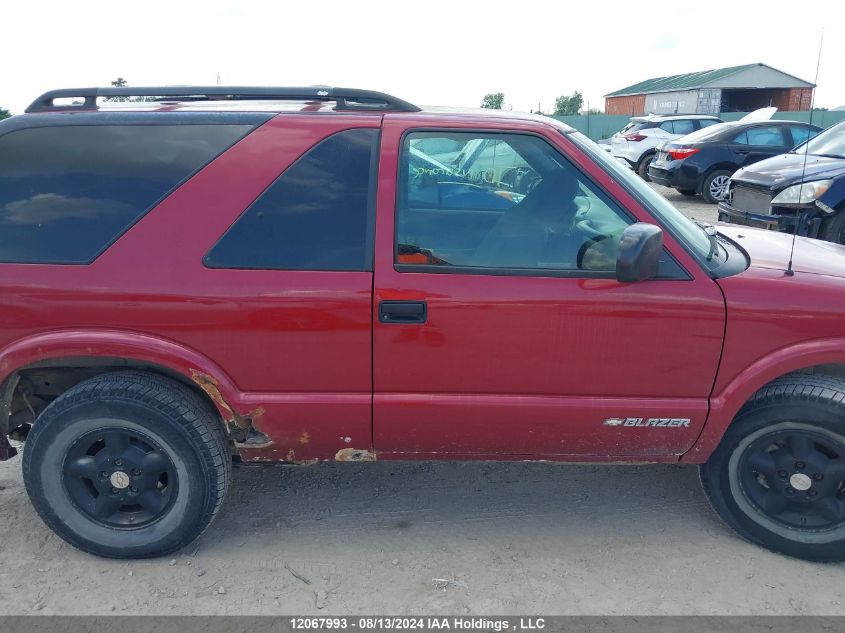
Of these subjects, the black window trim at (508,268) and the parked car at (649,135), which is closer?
the black window trim at (508,268)

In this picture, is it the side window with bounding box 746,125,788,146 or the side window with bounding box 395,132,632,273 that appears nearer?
the side window with bounding box 395,132,632,273

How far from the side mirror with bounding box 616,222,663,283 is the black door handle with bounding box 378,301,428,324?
0.77 meters

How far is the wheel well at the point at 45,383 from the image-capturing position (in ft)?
9.33

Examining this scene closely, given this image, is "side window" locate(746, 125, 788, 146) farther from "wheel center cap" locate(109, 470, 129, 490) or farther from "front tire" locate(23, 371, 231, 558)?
"wheel center cap" locate(109, 470, 129, 490)

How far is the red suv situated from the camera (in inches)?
106

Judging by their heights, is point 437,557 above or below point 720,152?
below

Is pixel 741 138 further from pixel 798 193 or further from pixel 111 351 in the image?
pixel 111 351

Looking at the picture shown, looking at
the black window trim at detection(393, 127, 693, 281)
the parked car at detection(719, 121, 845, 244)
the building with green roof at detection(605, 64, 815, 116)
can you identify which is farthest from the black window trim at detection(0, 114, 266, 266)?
the building with green roof at detection(605, 64, 815, 116)

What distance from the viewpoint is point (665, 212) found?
292 centimetres

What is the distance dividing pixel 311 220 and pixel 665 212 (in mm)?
1497

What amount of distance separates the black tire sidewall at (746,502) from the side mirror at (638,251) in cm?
82

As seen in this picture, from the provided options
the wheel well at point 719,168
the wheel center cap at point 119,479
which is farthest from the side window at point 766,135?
the wheel center cap at point 119,479

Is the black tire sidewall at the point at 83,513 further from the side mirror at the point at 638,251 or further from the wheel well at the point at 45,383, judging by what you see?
the side mirror at the point at 638,251

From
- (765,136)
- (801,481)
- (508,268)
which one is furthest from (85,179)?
(765,136)
